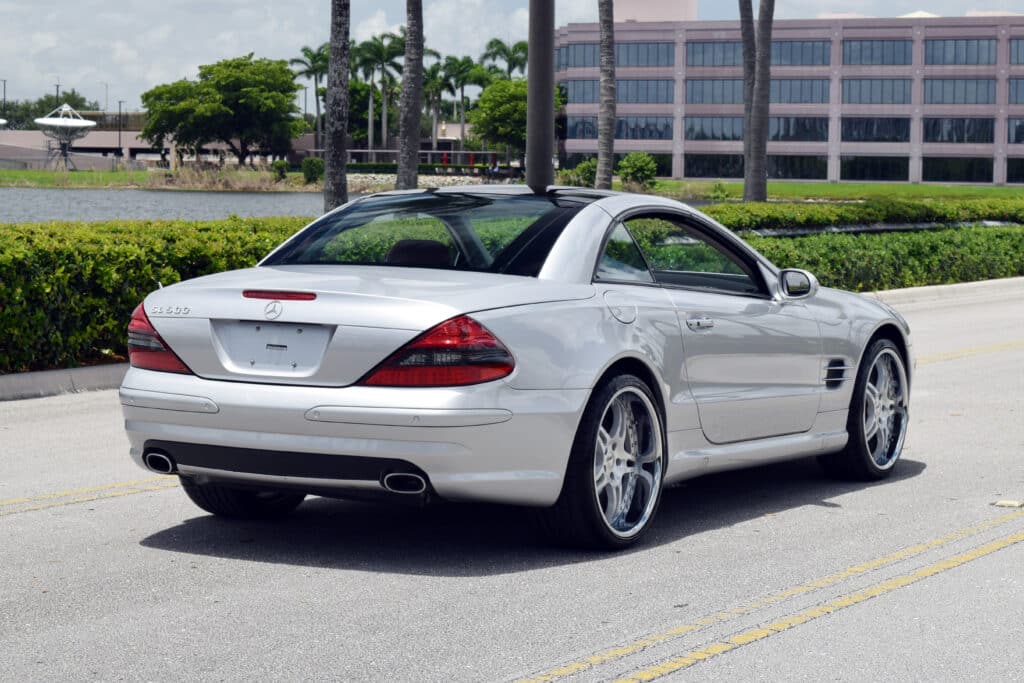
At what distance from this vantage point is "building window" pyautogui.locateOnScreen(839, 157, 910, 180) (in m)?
121

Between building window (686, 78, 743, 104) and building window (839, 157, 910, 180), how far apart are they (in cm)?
977

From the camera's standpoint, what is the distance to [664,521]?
7.66 m

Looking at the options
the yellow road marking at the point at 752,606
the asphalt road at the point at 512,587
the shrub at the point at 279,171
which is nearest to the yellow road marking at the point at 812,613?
the asphalt road at the point at 512,587

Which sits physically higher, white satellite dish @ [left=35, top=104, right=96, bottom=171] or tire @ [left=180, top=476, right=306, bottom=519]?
white satellite dish @ [left=35, top=104, right=96, bottom=171]

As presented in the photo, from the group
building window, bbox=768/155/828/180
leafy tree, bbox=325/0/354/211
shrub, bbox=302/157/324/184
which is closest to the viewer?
leafy tree, bbox=325/0/354/211

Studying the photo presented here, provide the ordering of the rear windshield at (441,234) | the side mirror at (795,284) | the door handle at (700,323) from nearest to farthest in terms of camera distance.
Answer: the rear windshield at (441,234) < the door handle at (700,323) < the side mirror at (795,284)

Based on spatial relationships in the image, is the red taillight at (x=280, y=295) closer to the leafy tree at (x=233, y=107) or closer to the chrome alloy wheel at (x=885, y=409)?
the chrome alloy wheel at (x=885, y=409)

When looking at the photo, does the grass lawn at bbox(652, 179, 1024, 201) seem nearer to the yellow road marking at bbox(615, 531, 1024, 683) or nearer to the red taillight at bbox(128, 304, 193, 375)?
the yellow road marking at bbox(615, 531, 1024, 683)

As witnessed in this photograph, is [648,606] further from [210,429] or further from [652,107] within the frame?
[652,107]

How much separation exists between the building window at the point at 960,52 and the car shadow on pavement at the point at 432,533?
4568 inches

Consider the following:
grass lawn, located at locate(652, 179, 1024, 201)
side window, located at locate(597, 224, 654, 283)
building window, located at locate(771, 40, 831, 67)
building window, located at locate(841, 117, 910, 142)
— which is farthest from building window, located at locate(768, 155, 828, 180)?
side window, located at locate(597, 224, 654, 283)

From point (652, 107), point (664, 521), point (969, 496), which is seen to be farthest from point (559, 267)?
point (652, 107)

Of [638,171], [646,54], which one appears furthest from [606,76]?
[646,54]

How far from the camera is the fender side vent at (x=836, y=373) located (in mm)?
8336
